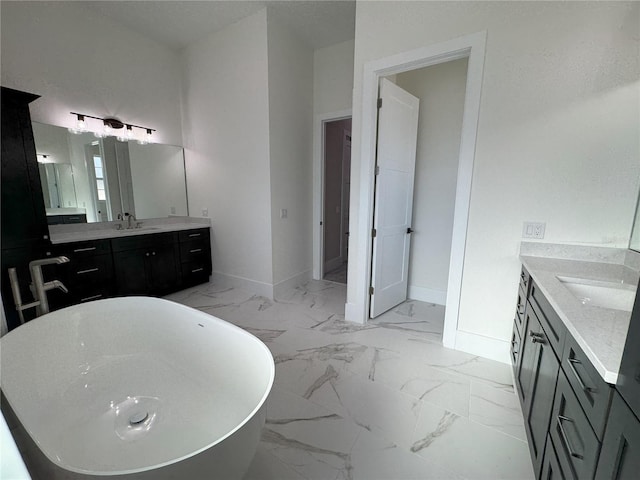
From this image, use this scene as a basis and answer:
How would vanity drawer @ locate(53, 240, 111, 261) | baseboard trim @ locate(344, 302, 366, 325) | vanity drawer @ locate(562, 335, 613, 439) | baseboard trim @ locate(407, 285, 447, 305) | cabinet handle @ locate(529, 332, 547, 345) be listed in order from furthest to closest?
baseboard trim @ locate(407, 285, 447, 305) → baseboard trim @ locate(344, 302, 366, 325) → vanity drawer @ locate(53, 240, 111, 261) → cabinet handle @ locate(529, 332, 547, 345) → vanity drawer @ locate(562, 335, 613, 439)

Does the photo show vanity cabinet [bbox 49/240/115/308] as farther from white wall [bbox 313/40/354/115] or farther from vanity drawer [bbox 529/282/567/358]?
vanity drawer [bbox 529/282/567/358]

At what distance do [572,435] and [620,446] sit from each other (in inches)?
10.6

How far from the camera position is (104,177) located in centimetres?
310

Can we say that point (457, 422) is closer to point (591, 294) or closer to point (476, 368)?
point (476, 368)

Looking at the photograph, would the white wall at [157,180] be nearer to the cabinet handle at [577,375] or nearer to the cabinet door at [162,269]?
the cabinet door at [162,269]

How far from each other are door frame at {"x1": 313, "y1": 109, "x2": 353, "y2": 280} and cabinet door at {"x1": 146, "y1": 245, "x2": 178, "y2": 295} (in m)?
1.87

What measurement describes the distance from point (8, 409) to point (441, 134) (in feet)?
12.3

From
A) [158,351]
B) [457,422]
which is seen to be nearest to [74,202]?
[158,351]

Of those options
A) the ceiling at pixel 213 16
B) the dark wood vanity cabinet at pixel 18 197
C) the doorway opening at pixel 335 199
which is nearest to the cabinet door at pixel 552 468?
the doorway opening at pixel 335 199

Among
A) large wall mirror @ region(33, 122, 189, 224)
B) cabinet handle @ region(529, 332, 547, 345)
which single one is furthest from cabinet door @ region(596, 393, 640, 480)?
large wall mirror @ region(33, 122, 189, 224)

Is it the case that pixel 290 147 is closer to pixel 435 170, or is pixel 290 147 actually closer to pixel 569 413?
pixel 435 170

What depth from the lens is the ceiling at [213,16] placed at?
2.74m

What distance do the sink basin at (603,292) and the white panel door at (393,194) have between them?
1.43m

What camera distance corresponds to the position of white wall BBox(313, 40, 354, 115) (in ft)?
11.3
